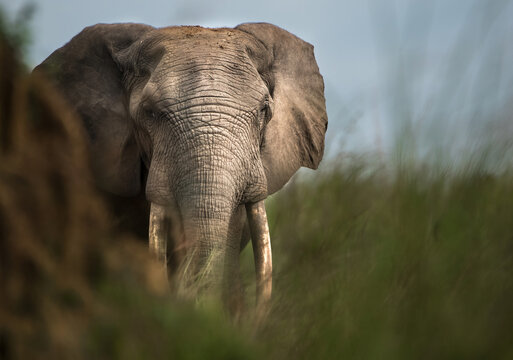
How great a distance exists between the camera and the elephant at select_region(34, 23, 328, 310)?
4828 millimetres

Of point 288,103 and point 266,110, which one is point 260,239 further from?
point 288,103

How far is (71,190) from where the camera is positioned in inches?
88.5

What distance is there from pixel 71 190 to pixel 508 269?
1.67 meters

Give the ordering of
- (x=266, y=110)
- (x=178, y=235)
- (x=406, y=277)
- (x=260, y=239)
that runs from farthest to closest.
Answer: (x=266, y=110) < (x=260, y=239) < (x=178, y=235) < (x=406, y=277)

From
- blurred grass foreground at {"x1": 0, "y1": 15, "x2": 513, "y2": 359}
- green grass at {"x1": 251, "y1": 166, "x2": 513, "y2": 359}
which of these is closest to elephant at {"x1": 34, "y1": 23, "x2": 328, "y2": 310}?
green grass at {"x1": 251, "y1": 166, "x2": 513, "y2": 359}

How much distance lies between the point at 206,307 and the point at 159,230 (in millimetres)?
2225

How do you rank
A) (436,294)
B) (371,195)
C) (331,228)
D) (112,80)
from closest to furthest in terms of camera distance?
(436,294) < (331,228) < (371,195) < (112,80)

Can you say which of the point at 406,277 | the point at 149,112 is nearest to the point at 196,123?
the point at 149,112

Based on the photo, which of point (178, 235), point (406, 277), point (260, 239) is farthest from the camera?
point (260, 239)

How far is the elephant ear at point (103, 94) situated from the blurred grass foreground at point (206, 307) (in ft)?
9.14

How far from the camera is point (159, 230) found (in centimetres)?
492

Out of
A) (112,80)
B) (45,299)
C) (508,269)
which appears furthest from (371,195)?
(112,80)

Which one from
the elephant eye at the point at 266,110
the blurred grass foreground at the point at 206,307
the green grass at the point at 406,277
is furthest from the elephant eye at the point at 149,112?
the blurred grass foreground at the point at 206,307

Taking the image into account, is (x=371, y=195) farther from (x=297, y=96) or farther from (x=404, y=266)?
(x=297, y=96)
